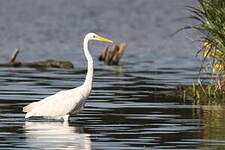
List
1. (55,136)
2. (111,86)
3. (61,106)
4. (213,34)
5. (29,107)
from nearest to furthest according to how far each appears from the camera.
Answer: (55,136) < (29,107) < (61,106) < (213,34) < (111,86)

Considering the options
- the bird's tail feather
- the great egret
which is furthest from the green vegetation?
the bird's tail feather

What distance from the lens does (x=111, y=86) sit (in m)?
28.5

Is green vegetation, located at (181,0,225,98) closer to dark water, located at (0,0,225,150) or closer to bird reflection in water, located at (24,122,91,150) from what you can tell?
dark water, located at (0,0,225,150)

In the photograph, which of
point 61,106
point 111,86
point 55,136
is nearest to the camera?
point 55,136

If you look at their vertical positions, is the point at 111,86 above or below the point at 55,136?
above

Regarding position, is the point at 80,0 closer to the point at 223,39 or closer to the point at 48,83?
the point at 48,83

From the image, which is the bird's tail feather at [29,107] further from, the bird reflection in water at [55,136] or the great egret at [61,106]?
the bird reflection in water at [55,136]

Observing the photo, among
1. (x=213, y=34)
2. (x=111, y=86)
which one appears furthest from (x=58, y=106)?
(x=111, y=86)

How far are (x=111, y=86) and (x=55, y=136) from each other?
11.6m

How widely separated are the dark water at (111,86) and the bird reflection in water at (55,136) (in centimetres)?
2

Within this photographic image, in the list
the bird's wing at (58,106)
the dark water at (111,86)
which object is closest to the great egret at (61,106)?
the bird's wing at (58,106)

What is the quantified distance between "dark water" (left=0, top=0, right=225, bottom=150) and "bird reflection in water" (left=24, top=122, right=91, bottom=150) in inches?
0.6

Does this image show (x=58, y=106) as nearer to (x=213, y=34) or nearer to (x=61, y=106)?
(x=61, y=106)

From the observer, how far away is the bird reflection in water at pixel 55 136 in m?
15.7
